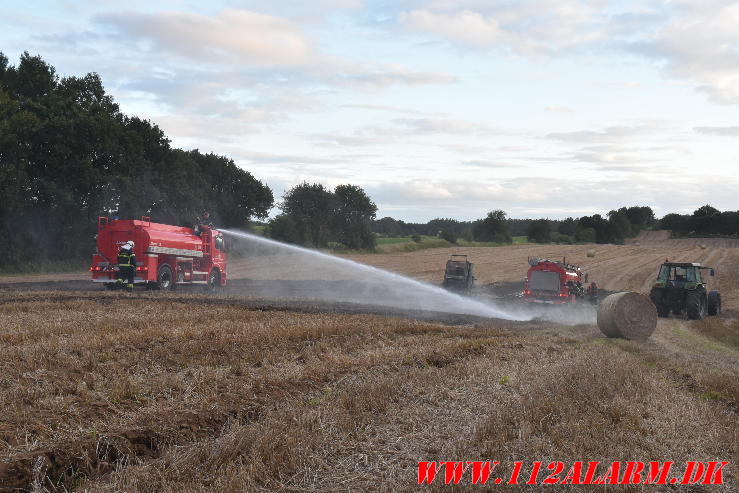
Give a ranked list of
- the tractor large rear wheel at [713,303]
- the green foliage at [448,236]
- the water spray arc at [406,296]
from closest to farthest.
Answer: the water spray arc at [406,296]
the tractor large rear wheel at [713,303]
the green foliage at [448,236]

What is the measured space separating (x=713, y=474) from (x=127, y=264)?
21.7 metres

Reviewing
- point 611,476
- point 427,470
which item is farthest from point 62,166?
point 611,476

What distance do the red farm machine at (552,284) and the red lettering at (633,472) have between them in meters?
19.6

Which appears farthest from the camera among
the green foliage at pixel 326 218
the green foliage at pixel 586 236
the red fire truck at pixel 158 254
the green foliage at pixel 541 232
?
the green foliage at pixel 541 232

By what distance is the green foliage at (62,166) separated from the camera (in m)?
36.9

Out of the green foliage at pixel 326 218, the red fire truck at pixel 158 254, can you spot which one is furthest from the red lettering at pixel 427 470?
the green foliage at pixel 326 218

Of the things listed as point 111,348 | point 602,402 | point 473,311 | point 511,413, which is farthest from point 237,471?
point 473,311

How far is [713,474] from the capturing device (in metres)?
6.39

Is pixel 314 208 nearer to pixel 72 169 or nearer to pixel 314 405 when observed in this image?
pixel 72 169

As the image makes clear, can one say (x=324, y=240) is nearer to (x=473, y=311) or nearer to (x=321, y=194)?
(x=321, y=194)

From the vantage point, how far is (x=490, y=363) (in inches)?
465

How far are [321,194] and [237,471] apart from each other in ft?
235

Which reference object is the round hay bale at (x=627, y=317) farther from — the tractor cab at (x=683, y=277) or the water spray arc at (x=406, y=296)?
the tractor cab at (x=683, y=277)

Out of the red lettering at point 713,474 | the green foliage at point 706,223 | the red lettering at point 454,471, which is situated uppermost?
the green foliage at point 706,223
